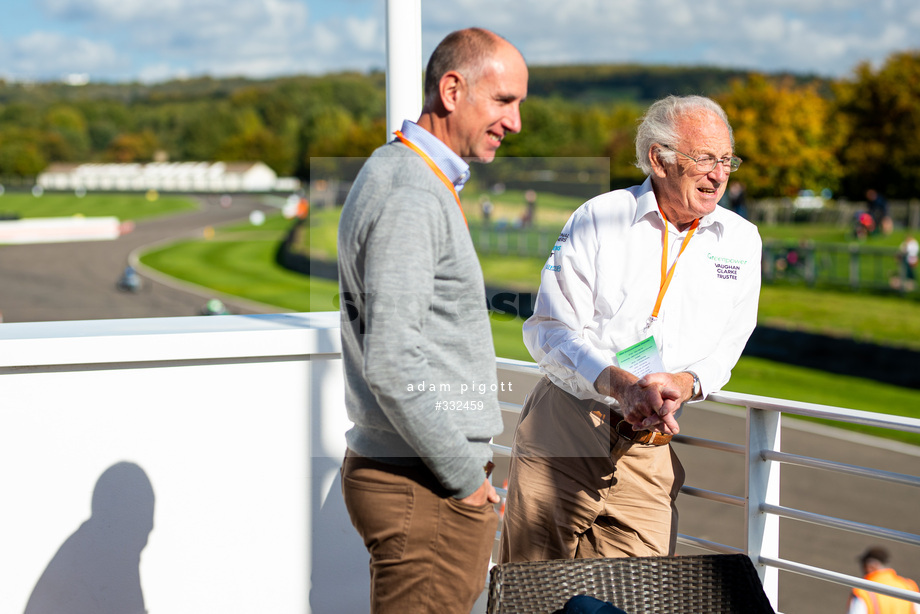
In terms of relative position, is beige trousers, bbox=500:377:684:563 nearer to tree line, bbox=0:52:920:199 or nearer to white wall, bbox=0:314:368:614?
white wall, bbox=0:314:368:614

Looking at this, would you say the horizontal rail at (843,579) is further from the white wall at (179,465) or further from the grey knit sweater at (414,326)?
the white wall at (179,465)

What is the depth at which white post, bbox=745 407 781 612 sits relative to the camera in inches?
89.4

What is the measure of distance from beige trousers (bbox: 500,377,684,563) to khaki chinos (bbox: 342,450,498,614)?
0.58m

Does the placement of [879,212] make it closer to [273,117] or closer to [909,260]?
[909,260]

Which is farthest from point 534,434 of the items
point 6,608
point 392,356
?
point 6,608

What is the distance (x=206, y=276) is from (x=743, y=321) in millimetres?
48848

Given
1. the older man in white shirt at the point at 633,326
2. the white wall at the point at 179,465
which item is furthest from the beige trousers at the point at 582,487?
the white wall at the point at 179,465

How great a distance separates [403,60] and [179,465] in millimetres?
1400

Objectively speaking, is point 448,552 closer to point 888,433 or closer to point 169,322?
point 169,322

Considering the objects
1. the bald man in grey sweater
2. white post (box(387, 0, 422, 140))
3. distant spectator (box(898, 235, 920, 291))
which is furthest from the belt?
distant spectator (box(898, 235, 920, 291))

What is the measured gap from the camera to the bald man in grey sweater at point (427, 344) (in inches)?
50.9

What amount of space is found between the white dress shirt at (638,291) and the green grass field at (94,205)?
3550 inches

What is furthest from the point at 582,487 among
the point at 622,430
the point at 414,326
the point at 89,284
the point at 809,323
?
the point at 89,284

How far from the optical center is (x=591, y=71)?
130 m
